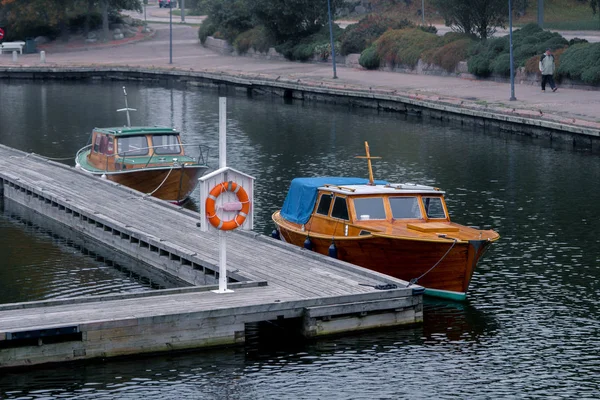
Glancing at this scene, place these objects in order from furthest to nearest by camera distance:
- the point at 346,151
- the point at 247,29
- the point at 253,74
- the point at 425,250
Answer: the point at 247,29 → the point at 253,74 → the point at 346,151 → the point at 425,250

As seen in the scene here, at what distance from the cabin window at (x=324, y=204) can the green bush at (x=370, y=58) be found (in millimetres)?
48301

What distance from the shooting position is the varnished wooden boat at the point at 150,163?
115 feet

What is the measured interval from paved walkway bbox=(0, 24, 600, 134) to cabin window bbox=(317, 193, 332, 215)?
908 inches

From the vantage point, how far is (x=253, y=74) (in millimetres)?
73312

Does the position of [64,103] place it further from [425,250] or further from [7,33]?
[425,250]

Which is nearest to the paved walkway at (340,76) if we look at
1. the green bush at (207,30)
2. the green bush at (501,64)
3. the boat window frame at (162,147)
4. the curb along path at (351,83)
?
the curb along path at (351,83)

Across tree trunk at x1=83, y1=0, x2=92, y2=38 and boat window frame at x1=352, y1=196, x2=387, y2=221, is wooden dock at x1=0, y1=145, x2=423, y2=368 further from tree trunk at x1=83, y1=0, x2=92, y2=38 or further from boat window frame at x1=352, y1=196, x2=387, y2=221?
tree trunk at x1=83, y1=0, x2=92, y2=38

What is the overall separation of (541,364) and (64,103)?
51.0 m

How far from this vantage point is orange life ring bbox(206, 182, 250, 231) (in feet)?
70.9

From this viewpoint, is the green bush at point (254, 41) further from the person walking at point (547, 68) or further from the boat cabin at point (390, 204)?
the boat cabin at point (390, 204)

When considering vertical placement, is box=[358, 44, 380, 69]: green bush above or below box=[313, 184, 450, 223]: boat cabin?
above

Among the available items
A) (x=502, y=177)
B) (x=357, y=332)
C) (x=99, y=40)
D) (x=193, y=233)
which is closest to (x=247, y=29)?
(x=99, y=40)

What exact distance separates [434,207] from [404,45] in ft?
155

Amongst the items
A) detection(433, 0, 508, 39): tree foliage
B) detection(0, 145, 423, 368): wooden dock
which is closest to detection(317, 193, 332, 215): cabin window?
detection(0, 145, 423, 368): wooden dock
